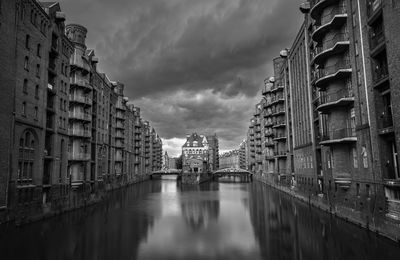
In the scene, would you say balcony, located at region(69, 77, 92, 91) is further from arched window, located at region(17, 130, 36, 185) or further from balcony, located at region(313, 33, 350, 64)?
balcony, located at region(313, 33, 350, 64)

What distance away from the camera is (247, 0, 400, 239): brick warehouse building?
837 inches

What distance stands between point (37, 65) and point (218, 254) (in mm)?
26803

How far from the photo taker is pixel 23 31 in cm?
2952

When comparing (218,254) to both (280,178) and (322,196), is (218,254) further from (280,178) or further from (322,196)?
(280,178)

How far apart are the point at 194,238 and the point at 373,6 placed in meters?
23.1

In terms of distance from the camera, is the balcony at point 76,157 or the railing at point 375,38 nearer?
the railing at point 375,38

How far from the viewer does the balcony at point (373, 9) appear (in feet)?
71.9

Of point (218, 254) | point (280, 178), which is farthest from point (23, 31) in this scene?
point (280, 178)

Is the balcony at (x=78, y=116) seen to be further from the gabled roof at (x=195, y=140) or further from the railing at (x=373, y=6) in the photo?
the gabled roof at (x=195, y=140)

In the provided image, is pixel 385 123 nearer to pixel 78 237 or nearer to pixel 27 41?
pixel 78 237

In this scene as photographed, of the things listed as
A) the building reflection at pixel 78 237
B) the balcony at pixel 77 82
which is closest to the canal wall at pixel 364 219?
the building reflection at pixel 78 237

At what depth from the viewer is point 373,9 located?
23.2 metres

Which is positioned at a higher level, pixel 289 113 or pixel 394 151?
pixel 289 113

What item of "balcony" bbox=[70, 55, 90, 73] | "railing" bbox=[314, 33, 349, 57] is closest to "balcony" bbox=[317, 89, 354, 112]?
"railing" bbox=[314, 33, 349, 57]
